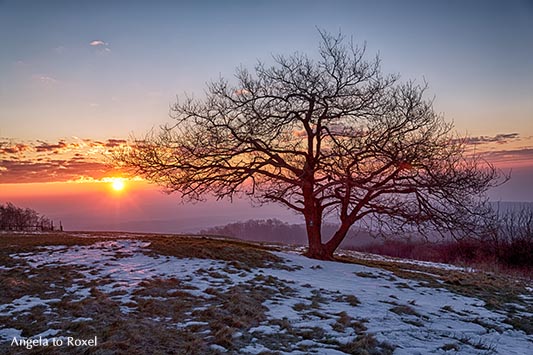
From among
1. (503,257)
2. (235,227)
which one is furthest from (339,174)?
(235,227)

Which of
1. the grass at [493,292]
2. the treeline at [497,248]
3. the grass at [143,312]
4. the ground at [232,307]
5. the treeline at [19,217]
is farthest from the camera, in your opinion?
the treeline at [19,217]

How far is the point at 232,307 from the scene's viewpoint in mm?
8133

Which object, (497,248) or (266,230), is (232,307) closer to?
(497,248)

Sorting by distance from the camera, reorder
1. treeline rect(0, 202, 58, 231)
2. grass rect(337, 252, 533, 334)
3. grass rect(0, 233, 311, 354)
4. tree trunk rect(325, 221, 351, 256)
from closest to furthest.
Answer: grass rect(0, 233, 311, 354), grass rect(337, 252, 533, 334), tree trunk rect(325, 221, 351, 256), treeline rect(0, 202, 58, 231)

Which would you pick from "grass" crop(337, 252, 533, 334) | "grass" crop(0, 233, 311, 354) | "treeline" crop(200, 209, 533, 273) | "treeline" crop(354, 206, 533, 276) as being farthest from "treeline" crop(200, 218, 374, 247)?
"grass" crop(0, 233, 311, 354)

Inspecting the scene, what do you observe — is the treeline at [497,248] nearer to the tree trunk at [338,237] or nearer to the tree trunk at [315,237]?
the tree trunk at [338,237]

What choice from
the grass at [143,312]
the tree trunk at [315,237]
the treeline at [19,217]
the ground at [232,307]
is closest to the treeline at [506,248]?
the tree trunk at [315,237]

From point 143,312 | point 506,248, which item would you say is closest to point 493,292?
point 143,312

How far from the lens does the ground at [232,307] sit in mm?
6328

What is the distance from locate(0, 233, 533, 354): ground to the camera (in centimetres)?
633

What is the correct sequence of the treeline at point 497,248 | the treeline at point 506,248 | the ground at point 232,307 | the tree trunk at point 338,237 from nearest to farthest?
the ground at point 232,307 → the tree trunk at point 338,237 → the treeline at point 497,248 → the treeline at point 506,248

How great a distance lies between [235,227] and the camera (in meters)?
89.4

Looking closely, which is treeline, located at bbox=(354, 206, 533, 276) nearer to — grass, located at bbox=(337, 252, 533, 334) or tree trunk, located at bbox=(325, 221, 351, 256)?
tree trunk, located at bbox=(325, 221, 351, 256)

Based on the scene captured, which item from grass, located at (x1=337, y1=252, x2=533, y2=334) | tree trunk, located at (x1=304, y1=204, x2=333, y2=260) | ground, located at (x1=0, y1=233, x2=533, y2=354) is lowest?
grass, located at (x1=337, y1=252, x2=533, y2=334)
